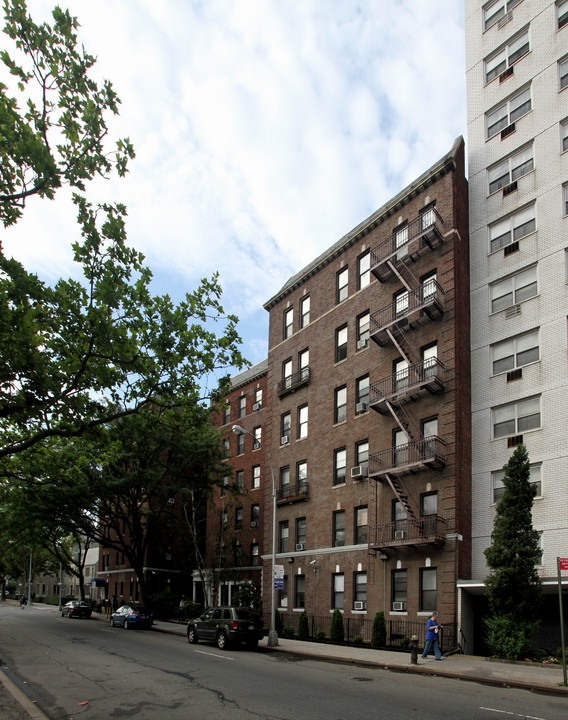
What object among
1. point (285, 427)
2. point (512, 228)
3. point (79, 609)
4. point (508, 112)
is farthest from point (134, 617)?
point (508, 112)

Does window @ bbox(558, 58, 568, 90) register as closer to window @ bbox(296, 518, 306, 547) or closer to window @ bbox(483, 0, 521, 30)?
window @ bbox(483, 0, 521, 30)

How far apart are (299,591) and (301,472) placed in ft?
20.0

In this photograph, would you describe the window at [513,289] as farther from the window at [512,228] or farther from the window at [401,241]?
the window at [401,241]

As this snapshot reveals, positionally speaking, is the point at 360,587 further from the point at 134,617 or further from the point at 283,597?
the point at 134,617

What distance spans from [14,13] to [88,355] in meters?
6.58

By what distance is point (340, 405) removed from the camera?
32.3 metres

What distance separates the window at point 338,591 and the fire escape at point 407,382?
3621 millimetres

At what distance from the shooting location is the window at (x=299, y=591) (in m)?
32.2

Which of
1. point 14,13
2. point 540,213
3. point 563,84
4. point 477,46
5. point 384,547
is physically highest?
point 477,46

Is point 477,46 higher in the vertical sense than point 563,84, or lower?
higher

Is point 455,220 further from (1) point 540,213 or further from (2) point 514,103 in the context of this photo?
(2) point 514,103

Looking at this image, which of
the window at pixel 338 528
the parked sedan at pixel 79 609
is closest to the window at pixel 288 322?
the window at pixel 338 528

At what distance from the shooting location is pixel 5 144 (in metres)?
11.7

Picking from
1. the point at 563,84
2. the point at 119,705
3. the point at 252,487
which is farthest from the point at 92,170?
the point at 252,487
